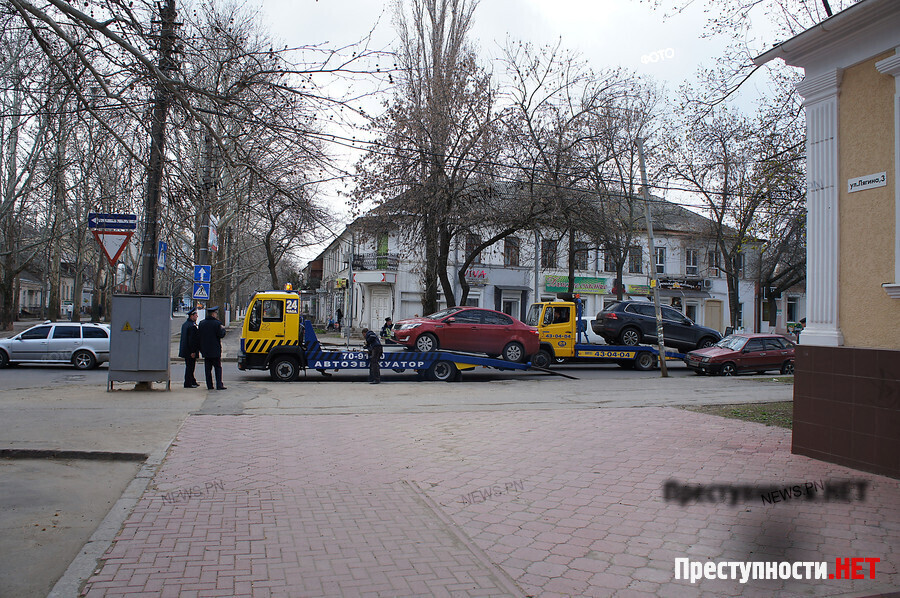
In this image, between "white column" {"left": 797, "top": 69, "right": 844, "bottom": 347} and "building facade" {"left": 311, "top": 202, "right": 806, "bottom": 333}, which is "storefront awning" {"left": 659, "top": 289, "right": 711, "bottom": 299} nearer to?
"building facade" {"left": 311, "top": 202, "right": 806, "bottom": 333}

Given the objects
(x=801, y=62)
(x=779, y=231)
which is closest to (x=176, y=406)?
(x=801, y=62)

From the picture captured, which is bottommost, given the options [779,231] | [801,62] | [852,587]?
[852,587]

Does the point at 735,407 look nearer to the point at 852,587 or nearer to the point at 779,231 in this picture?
the point at 779,231

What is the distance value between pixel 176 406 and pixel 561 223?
15809mm

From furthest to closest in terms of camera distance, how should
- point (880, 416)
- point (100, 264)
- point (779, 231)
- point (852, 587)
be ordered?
1. point (100, 264)
2. point (779, 231)
3. point (880, 416)
4. point (852, 587)

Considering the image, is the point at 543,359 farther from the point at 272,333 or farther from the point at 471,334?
the point at 272,333

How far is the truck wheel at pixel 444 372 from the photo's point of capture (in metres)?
18.0

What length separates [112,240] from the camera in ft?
38.8

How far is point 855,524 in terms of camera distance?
5.52 m

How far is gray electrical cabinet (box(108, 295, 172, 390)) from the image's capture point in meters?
13.4

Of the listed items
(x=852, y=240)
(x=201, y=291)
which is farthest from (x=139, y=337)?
(x=852, y=240)

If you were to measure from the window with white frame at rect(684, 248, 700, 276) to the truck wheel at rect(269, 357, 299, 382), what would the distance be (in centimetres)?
3512

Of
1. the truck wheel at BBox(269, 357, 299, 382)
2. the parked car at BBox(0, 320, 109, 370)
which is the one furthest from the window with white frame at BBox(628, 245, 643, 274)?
the parked car at BBox(0, 320, 109, 370)

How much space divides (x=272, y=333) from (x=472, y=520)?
40.3 ft
